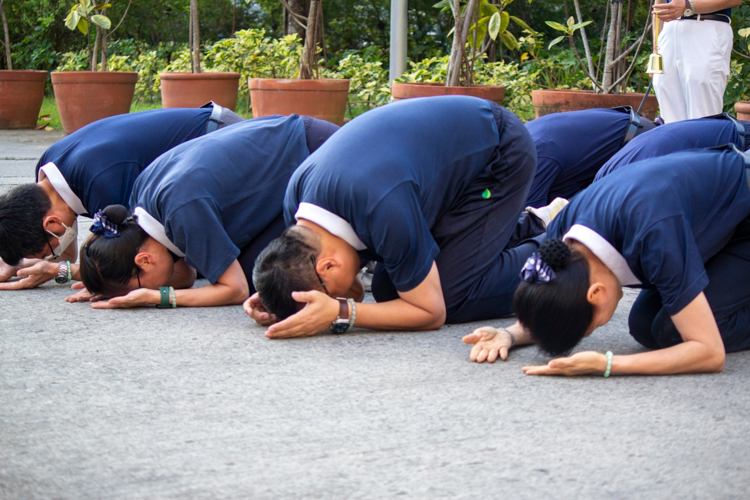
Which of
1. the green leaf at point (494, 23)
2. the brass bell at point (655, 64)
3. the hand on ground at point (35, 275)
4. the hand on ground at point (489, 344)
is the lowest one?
the hand on ground at point (35, 275)

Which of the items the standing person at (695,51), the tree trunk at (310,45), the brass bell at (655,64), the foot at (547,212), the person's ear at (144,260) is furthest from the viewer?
the tree trunk at (310,45)

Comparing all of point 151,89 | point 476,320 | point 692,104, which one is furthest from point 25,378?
point 151,89

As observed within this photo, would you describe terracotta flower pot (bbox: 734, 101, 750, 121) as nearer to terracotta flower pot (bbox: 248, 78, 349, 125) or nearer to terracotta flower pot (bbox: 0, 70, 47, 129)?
terracotta flower pot (bbox: 248, 78, 349, 125)

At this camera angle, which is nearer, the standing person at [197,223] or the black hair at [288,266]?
the black hair at [288,266]

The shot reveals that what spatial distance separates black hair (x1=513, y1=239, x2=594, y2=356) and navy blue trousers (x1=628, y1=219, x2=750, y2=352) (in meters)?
0.43

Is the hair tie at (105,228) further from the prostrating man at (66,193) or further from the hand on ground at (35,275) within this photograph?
the hand on ground at (35,275)

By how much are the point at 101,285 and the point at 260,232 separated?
704 mm

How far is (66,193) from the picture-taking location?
12.0 feet

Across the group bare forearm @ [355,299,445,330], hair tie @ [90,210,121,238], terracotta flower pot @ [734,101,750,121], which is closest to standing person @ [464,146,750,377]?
bare forearm @ [355,299,445,330]

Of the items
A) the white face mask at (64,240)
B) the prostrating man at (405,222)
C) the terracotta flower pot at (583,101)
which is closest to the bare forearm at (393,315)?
the prostrating man at (405,222)

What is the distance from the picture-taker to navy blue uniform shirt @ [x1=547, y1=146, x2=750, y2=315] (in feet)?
7.38

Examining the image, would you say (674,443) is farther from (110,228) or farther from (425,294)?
(110,228)

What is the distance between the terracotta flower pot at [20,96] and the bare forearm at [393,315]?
8492mm

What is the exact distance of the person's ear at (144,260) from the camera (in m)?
3.16
